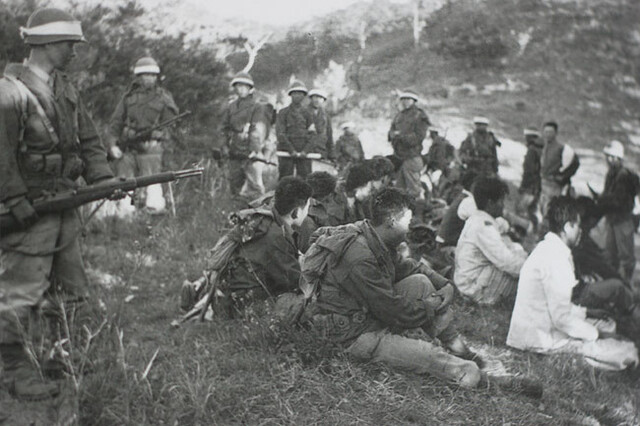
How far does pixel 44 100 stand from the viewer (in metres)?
3.30

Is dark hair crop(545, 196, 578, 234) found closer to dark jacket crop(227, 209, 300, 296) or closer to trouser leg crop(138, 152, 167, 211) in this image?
dark jacket crop(227, 209, 300, 296)

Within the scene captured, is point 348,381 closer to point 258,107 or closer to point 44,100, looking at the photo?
point 44,100

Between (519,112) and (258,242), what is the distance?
10023mm

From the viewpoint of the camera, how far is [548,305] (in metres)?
4.47

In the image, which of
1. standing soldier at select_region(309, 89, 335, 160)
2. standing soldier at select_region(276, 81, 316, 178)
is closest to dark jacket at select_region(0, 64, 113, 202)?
standing soldier at select_region(276, 81, 316, 178)

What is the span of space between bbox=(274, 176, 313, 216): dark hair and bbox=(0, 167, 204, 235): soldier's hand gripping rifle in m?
1.07

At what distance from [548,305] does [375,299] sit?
154 centimetres

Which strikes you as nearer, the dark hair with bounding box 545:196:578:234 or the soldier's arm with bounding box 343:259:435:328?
the soldier's arm with bounding box 343:259:435:328

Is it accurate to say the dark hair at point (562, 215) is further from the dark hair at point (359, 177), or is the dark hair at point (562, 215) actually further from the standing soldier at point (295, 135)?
the standing soldier at point (295, 135)

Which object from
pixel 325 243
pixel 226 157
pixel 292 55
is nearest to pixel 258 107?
pixel 226 157

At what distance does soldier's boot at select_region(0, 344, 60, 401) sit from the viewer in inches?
122

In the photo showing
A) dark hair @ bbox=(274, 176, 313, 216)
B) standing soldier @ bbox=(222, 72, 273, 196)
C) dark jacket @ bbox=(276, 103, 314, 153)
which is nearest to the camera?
dark hair @ bbox=(274, 176, 313, 216)

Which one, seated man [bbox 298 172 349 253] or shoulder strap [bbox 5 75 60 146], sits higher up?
shoulder strap [bbox 5 75 60 146]

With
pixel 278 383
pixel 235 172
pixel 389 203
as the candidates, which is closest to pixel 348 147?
pixel 235 172
